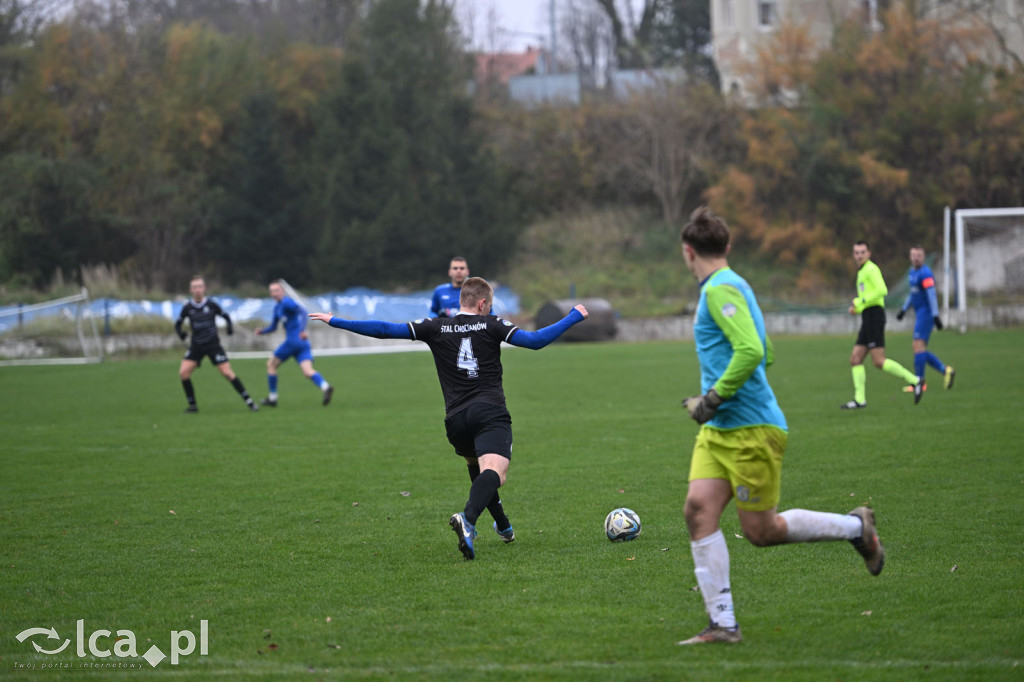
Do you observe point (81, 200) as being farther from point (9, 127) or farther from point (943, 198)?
point (943, 198)

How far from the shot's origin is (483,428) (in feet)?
21.3

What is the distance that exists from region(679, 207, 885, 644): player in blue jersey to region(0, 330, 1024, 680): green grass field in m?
0.38

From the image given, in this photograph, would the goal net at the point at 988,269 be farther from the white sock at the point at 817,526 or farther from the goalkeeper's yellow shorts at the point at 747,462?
the goalkeeper's yellow shorts at the point at 747,462

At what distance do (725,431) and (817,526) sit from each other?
693 mm

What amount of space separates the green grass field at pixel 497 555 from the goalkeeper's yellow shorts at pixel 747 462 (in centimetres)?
68

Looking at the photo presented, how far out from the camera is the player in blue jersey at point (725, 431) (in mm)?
4551

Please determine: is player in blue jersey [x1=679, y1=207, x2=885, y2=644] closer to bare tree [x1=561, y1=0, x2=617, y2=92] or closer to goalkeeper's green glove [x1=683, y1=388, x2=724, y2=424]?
goalkeeper's green glove [x1=683, y1=388, x2=724, y2=424]

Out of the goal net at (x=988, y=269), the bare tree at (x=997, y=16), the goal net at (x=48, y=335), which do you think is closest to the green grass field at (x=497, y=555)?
the goal net at (x=48, y=335)

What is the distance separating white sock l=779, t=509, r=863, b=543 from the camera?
15.7 feet

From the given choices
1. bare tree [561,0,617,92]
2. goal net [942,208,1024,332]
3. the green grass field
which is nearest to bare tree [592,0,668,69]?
bare tree [561,0,617,92]

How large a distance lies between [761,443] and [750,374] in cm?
33

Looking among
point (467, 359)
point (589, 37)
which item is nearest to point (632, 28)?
point (589, 37)

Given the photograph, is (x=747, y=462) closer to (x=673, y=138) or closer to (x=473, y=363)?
(x=473, y=363)

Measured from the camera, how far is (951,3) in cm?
4272
